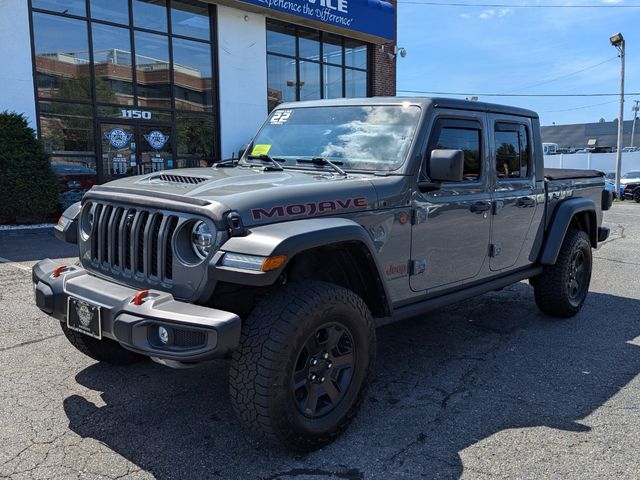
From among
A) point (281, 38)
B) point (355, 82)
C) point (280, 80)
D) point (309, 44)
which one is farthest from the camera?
point (355, 82)

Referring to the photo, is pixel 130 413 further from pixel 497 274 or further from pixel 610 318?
pixel 610 318

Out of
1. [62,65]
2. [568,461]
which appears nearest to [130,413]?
[568,461]

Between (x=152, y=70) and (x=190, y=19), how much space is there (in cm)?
164

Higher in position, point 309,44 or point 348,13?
point 348,13

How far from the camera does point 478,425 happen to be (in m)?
3.32

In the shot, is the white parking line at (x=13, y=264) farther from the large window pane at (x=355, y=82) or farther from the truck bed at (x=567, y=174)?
the large window pane at (x=355, y=82)

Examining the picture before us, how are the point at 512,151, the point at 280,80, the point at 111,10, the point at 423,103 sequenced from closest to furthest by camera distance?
the point at 423,103
the point at 512,151
the point at 111,10
the point at 280,80

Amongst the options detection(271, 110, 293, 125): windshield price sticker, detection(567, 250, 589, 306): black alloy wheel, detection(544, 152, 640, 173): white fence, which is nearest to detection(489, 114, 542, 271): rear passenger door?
detection(567, 250, 589, 306): black alloy wheel

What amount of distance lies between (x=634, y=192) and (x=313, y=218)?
25.0m

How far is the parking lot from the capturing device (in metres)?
2.86

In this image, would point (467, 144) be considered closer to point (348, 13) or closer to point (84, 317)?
point (84, 317)

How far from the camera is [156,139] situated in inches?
533

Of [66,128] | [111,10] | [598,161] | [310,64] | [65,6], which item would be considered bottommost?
[598,161]

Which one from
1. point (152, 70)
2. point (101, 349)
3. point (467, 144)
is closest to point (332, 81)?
point (152, 70)
